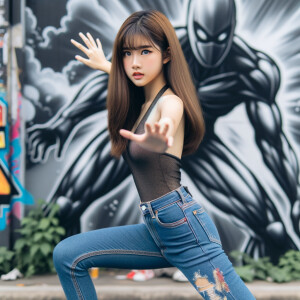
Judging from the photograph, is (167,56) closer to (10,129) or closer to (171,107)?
(171,107)

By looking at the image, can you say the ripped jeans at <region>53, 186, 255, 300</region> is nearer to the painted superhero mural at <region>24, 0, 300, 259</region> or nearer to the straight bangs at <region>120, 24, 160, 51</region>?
the straight bangs at <region>120, 24, 160, 51</region>

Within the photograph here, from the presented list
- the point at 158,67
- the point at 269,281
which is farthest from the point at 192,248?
the point at 269,281

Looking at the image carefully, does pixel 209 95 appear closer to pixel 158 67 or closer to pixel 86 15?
pixel 86 15

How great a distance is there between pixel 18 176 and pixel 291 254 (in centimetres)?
270

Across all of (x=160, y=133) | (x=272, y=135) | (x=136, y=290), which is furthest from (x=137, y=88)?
(x=272, y=135)

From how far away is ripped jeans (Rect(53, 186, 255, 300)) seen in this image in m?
1.97

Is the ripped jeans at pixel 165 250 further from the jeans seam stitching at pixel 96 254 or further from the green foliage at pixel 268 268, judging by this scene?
the green foliage at pixel 268 268

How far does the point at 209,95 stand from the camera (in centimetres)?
447

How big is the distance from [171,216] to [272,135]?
107 inches

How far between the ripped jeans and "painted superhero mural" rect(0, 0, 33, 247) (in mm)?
2352

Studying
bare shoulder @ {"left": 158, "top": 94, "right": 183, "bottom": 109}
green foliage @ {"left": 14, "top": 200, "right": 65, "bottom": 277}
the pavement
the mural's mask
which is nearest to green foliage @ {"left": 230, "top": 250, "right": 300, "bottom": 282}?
the pavement

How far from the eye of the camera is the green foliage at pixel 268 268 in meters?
4.11

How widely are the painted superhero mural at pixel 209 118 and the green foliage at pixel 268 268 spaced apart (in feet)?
0.34

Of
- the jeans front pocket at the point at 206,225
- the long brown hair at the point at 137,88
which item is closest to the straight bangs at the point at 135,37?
the long brown hair at the point at 137,88
